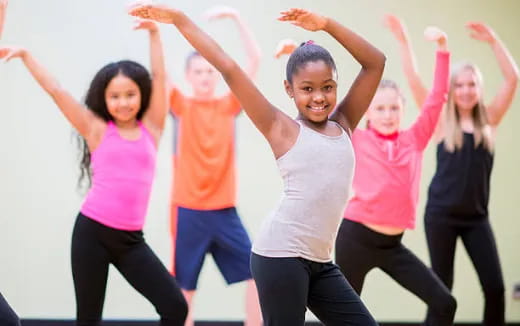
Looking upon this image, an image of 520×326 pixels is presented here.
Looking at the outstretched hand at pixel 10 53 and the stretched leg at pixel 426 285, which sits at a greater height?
the outstretched hand at pixel 10 53

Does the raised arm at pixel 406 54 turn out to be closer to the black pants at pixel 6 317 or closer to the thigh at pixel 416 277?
the thigh at pixel 416 277

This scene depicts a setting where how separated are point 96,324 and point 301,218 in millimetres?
1331

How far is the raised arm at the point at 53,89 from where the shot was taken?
3.52 meters

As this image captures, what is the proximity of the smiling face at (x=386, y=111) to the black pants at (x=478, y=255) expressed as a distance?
0.83m

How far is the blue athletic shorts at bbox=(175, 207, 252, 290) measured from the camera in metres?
4.13

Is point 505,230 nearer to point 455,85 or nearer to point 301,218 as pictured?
point 455,85

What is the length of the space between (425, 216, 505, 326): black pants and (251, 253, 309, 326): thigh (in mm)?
1862

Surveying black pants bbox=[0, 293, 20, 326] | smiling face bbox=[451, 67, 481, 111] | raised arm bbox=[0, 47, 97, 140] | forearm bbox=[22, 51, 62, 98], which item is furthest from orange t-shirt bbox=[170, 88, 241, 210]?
black pants bbox=[0, 293, 20, 326]

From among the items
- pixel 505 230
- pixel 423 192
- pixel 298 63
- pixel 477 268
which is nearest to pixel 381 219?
pixel 477 268

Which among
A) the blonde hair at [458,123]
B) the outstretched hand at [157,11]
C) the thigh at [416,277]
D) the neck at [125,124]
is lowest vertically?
the thigh at [416,277]

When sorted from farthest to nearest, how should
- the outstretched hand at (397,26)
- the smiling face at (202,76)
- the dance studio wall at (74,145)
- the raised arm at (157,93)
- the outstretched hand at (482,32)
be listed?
the dance studio wall at (74,145), the outstretched hand at (482,32), the smiling face at (202,76), the outstretched hand at (397,26), the raised arm at (157,93)

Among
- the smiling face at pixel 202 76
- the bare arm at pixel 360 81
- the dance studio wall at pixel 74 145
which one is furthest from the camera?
the dance studio wall at pixel 74 145

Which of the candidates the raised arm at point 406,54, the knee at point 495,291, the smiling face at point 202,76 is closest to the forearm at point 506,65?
the raised arm at point 406,54

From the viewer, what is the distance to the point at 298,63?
106 inches
